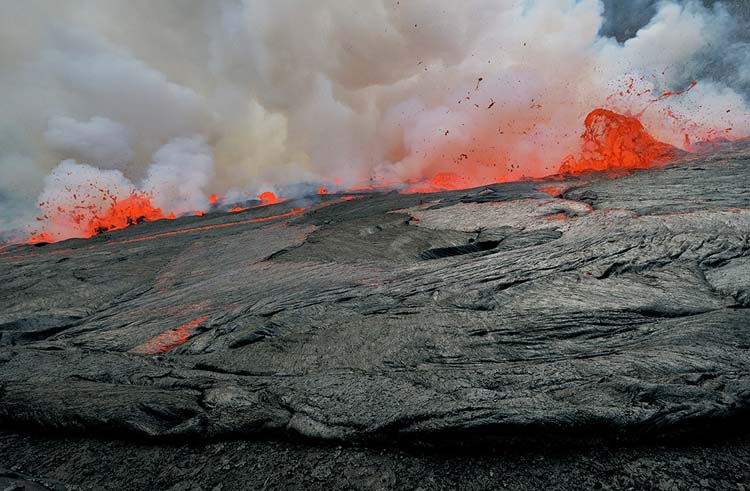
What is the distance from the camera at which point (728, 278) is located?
23.3ft

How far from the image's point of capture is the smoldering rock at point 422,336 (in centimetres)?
425

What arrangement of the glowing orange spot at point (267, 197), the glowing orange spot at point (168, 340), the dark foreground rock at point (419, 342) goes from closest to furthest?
the dark foreground rock at point (419, 342) < the glowing orange spot at point (168, 340) < the glowing orange spot at point (267, 197)

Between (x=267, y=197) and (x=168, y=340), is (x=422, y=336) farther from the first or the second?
(x=267, y=197)

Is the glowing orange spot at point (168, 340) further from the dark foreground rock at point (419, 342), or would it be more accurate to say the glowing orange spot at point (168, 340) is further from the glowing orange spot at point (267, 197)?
the glowing orange spot at point (267, 197)

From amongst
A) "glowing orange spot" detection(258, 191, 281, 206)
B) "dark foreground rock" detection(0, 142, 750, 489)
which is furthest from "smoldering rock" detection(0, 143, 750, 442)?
"glowing orange spot" detection(258, 191, 281, 206)

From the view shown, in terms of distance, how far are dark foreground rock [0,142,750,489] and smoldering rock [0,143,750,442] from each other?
34 mm

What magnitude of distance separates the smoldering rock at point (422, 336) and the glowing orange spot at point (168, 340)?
0.18 feet

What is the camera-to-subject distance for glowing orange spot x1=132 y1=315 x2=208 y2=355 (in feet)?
24.2

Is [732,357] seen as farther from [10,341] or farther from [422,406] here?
[10,341]

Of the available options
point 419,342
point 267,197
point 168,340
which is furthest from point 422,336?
point 267,197

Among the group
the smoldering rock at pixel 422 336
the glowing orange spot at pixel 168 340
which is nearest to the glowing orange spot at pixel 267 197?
the smoldering rock at pixel 422 336

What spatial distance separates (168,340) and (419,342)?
559 centimetres

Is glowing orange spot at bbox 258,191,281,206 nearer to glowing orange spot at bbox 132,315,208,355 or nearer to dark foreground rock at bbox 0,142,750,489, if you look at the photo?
dark foreground rock at bbox 0,142,750,489

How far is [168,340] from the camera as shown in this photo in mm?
7688
